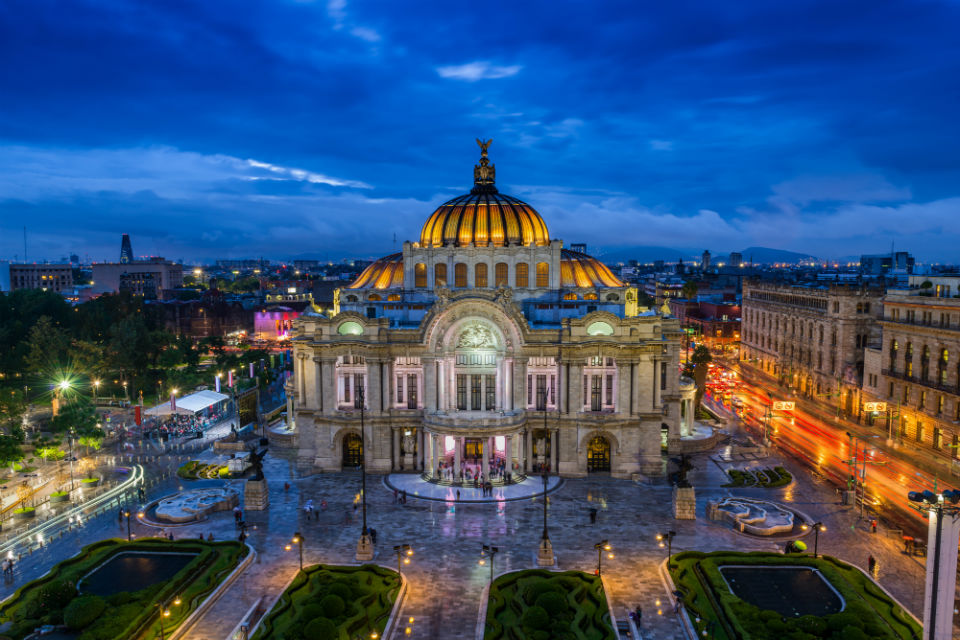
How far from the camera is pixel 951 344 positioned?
68625 millimetres

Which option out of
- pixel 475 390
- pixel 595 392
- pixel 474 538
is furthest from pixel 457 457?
pixel 595 392

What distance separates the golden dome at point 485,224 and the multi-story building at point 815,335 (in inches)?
1809

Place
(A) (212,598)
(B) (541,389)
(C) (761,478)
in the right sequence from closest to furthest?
(A) (212,598) → (C) (761,478) → (B) (541,389)

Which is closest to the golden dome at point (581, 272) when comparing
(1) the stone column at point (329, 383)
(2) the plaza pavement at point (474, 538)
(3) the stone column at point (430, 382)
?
(3) the stone column at point (430, 382)

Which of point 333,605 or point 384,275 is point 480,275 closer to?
point 384,275

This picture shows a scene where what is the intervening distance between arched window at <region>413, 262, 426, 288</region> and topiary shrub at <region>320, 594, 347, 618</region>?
43.3m

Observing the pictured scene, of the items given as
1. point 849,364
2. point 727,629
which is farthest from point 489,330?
point 849,364

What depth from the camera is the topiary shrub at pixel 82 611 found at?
34031 millimetres

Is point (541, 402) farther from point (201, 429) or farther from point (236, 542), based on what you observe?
point (201, 429)

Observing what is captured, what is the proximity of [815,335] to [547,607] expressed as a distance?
79.7 meters

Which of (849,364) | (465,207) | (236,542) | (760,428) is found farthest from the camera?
(849,364)

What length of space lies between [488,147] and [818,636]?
61.2 meters

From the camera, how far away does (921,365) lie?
241 ft

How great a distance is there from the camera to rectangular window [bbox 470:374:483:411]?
204 feet
